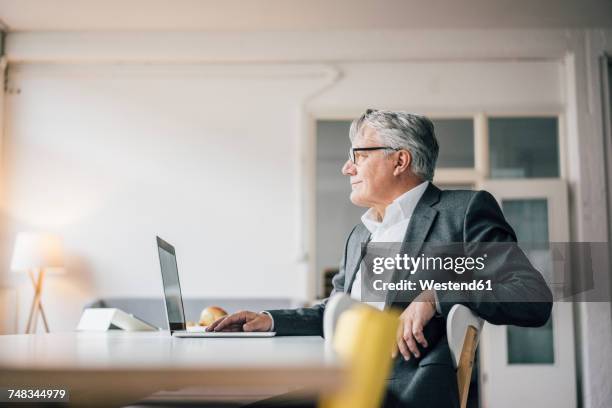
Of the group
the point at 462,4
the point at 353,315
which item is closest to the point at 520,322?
the point at 353,315

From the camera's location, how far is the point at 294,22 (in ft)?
21.6

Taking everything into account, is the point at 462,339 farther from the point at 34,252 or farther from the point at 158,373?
the point at 34,252

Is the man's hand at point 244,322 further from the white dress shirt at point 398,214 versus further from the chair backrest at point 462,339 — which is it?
the chair backrest at point 462,339

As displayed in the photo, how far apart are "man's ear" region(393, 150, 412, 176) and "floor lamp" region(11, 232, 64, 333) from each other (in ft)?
15.7

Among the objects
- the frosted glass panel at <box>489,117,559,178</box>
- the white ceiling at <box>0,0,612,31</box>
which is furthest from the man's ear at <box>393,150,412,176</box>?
the frosted glass panel at <box>489,117,559,178</box>

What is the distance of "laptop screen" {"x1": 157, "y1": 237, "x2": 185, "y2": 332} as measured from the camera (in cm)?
196

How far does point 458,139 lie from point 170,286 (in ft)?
16.7

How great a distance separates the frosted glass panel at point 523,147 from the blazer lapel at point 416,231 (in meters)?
4.94

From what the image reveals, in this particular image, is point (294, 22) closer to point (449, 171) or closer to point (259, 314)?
point (449, 171)

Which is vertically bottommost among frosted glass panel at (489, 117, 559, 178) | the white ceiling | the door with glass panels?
the door with glass panels

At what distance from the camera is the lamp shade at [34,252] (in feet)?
20.1

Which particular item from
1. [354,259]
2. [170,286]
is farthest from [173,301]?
[354,259]

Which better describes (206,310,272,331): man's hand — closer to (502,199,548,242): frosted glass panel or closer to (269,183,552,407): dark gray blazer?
(269,183,552,407): dark gray blazer

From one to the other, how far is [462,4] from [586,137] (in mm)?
1708
